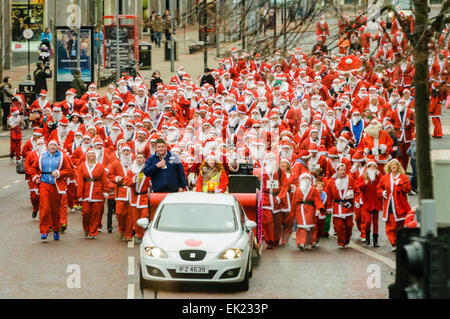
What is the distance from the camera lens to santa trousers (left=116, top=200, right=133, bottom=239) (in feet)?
61.8

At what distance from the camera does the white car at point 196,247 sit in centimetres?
1401

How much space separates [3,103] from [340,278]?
2296 cm

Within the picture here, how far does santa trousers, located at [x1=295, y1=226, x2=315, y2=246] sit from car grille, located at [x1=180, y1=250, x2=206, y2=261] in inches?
165

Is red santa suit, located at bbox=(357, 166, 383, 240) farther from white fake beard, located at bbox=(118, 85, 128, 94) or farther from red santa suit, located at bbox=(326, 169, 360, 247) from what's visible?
white fake beard, located at bbox=(118, 85, 128, 94)

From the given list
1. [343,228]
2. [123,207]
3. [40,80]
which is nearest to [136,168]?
[123,207]

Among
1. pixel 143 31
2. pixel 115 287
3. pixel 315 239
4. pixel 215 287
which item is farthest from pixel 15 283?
pixel 143 31

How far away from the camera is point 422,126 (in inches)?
560

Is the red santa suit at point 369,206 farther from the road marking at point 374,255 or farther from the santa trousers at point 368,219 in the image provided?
the road marking at point 374,255

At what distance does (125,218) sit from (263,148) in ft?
11.9

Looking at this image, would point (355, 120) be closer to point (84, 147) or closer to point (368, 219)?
point (84, 147)

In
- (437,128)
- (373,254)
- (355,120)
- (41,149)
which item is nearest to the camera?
(373,254)

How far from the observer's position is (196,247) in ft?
46.2

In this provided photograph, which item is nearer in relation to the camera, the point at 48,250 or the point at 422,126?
the point at 422,126
